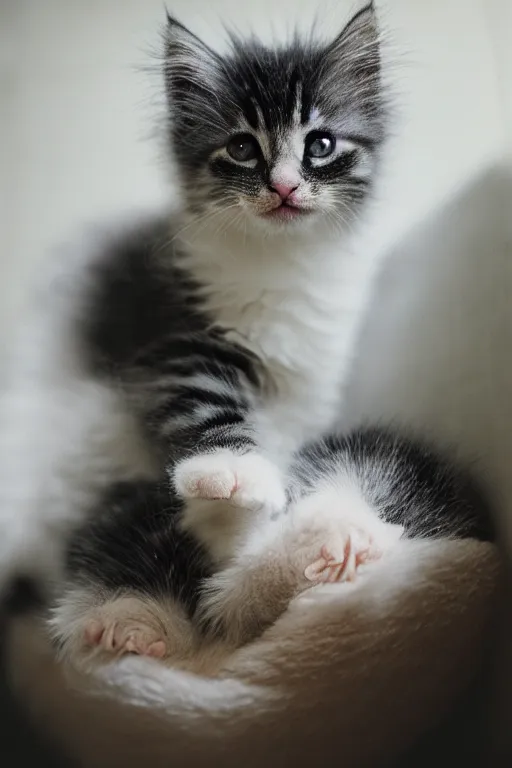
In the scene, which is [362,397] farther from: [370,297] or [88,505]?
[88,505]

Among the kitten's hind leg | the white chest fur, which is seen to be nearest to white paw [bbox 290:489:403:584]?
the kitten's hind leg

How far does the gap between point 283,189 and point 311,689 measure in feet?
1.93

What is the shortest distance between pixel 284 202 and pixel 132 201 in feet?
0.74

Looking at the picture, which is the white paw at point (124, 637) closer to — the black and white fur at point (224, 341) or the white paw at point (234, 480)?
the black and white fur at point (224, 341)

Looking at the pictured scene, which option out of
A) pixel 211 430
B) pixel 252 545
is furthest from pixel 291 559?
pixel 211 430

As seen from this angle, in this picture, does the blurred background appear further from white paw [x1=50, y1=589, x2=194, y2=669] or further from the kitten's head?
white paw [x1=50, y1=589, x2=194, y2=669]

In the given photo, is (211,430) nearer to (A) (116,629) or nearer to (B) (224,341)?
(B) (224,341)

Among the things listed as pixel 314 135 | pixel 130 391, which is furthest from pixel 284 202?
pixel 130 391

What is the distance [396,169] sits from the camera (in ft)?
3.48

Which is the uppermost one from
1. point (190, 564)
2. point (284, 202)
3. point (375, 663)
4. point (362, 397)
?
point (284, 202)

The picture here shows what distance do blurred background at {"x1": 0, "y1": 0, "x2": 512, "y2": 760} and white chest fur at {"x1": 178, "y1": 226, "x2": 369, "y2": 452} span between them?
0.11ft

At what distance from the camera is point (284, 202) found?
0.99m

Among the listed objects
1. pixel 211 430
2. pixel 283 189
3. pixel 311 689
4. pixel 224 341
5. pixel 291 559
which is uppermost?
pixel 283 189

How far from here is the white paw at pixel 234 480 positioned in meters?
0.91
